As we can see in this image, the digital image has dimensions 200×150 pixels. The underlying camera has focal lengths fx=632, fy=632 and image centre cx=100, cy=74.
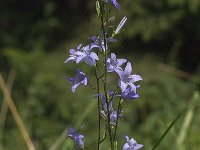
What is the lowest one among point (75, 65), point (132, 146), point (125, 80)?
point (75, 65)

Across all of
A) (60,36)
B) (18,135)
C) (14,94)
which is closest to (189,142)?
(18,135)

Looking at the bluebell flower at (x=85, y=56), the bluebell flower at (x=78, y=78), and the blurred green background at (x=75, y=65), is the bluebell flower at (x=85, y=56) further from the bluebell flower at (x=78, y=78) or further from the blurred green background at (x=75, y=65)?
the blurred green background at (x=75, y=65)

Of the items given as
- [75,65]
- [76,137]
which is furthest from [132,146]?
[75,65]

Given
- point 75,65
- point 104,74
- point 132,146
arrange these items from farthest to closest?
point 75,65, point 132,146, point 104,74

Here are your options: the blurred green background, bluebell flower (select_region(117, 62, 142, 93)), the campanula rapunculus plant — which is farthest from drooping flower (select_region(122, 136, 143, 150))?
the blurred green background

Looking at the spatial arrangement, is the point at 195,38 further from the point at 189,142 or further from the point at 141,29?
the point at 189,142

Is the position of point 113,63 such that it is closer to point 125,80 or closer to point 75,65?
point 125,80

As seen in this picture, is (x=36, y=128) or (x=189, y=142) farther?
(x=36, y=128)

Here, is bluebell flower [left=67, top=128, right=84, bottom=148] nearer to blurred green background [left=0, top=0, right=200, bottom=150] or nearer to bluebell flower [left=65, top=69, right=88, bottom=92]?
bluebell flower [left=65, top=69, right=88, bottom=92]

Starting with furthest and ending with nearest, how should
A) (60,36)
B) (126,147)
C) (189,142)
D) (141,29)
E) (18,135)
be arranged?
(60,36), (141,29), (18,135), (189,142), (126,147)
